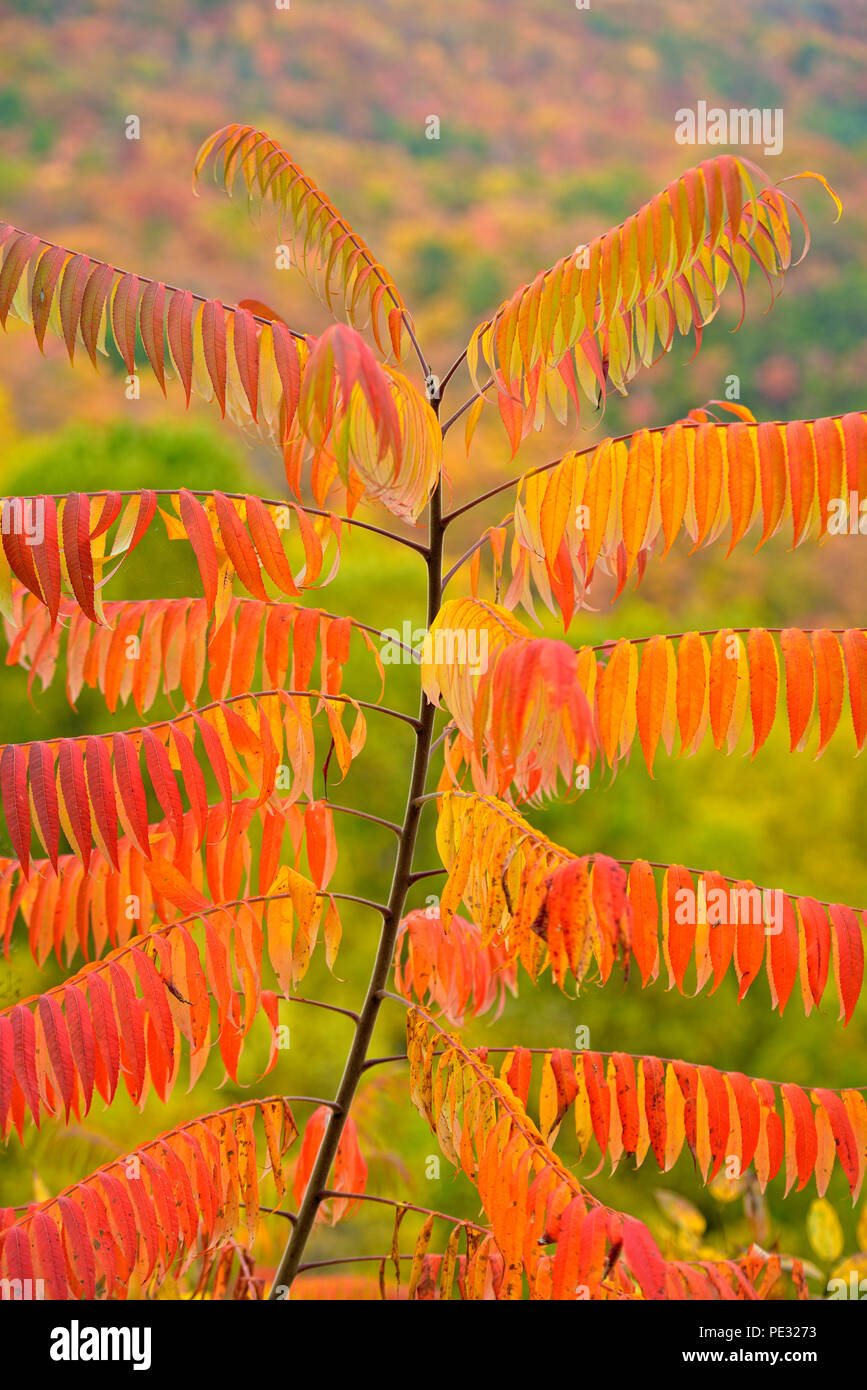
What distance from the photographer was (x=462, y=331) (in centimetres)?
1956

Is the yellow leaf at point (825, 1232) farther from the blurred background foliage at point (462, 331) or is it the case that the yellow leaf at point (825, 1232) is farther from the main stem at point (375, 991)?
the main stem at point (375, 991)

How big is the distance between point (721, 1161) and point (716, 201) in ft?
4.56

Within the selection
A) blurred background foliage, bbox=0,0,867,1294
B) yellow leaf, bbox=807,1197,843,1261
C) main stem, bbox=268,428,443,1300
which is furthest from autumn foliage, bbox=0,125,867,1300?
yellow leaf, bbox=807,1197,843,1261

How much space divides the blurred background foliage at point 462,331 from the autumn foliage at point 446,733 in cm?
20

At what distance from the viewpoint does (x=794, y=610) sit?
21.9 meters

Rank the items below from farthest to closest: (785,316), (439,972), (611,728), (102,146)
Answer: (102,146) < (785,316) < (439,972) < (611,728)

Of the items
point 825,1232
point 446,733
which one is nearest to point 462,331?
point 825,1232

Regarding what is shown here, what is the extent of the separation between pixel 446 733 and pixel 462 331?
19419mm

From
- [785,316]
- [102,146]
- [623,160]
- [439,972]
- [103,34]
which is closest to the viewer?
[439,972]

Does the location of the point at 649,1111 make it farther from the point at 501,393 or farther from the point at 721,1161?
the point at 501,393

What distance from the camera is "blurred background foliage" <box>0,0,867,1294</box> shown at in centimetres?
921

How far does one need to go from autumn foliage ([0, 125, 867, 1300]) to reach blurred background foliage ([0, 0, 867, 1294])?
20cm
